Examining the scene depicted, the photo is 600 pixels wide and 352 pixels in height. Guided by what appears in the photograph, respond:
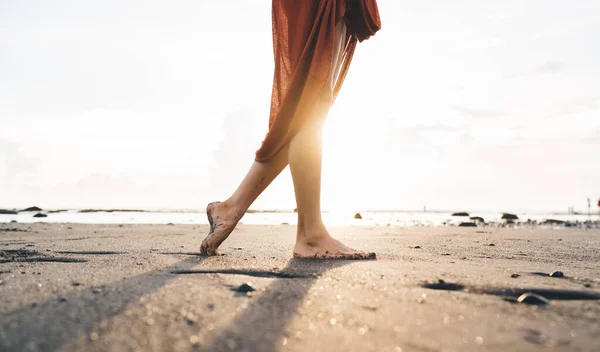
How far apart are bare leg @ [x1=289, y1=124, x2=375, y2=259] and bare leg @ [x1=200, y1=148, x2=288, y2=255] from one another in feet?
0.65

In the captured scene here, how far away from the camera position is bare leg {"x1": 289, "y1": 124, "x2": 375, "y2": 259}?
8.14ft

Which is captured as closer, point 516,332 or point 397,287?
point 516,332

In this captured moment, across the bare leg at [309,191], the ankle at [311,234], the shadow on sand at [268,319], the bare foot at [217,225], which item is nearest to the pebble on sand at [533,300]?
the shadow on sand at [268,319]

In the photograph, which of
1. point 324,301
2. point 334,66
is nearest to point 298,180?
point 334,66

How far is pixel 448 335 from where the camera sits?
995mm

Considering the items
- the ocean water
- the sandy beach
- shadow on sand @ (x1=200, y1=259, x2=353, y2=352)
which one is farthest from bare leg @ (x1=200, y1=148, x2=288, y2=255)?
the ocean water

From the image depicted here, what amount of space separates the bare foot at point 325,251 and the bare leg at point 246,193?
416mm

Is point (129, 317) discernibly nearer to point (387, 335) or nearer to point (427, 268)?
point (387, 335)

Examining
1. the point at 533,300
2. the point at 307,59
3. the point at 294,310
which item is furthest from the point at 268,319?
the point at 307,59

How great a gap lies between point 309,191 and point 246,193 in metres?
0.42

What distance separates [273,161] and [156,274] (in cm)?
115

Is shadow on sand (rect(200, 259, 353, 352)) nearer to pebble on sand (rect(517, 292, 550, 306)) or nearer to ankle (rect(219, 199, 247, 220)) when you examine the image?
pebble on sand (rect(517, 292, 550, 306))

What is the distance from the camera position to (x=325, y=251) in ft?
7.98

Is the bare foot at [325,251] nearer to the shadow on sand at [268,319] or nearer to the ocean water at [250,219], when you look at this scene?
the shadow on sand at [268,319]
